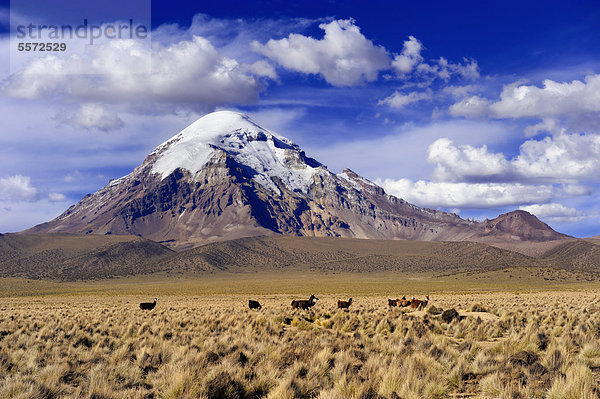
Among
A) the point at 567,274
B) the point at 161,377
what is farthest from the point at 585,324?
the point at 567,274

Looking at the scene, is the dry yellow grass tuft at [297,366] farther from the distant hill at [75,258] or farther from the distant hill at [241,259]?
the distant hill at [75,258]

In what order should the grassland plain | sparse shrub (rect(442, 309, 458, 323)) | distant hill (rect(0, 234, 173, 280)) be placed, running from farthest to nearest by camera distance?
distant hill (rect(0, 234, 173, 280)) → sparse shrub (rect(442, 309, 458, 323)) → the grassland plain

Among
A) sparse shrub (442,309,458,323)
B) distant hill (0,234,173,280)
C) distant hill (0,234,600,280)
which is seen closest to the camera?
sparse shrub (442,309,458,323)

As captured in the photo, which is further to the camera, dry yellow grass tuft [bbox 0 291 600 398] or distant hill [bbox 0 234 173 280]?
distant hill [bbox 0 234 173 280]

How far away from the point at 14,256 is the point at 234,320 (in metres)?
185

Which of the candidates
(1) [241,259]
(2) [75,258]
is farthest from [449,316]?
(2) [75,258]

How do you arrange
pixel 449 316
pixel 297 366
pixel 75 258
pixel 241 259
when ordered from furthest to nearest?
pixel 241 259 → pixel 75 258 → pixel 449 316 → pixel 297 366

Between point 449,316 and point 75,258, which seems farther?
point 75,258

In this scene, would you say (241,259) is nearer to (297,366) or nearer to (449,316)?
(449,316)

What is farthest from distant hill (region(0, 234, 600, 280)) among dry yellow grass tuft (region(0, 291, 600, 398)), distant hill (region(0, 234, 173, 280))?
dry yellow grass tuft (region(0, 291, 600, 398))

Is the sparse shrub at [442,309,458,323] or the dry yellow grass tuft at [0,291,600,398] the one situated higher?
the dry yellow grass tuft at [0,291,600,398]

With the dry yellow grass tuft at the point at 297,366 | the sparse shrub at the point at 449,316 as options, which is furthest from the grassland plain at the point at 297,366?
the sparse shrub at the point at 449,316

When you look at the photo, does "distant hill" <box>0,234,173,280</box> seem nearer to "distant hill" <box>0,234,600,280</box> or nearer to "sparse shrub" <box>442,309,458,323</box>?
"distant hill" <box>0,234,600,280</box>

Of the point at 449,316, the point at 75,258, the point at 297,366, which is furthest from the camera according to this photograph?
the point at 75,258
